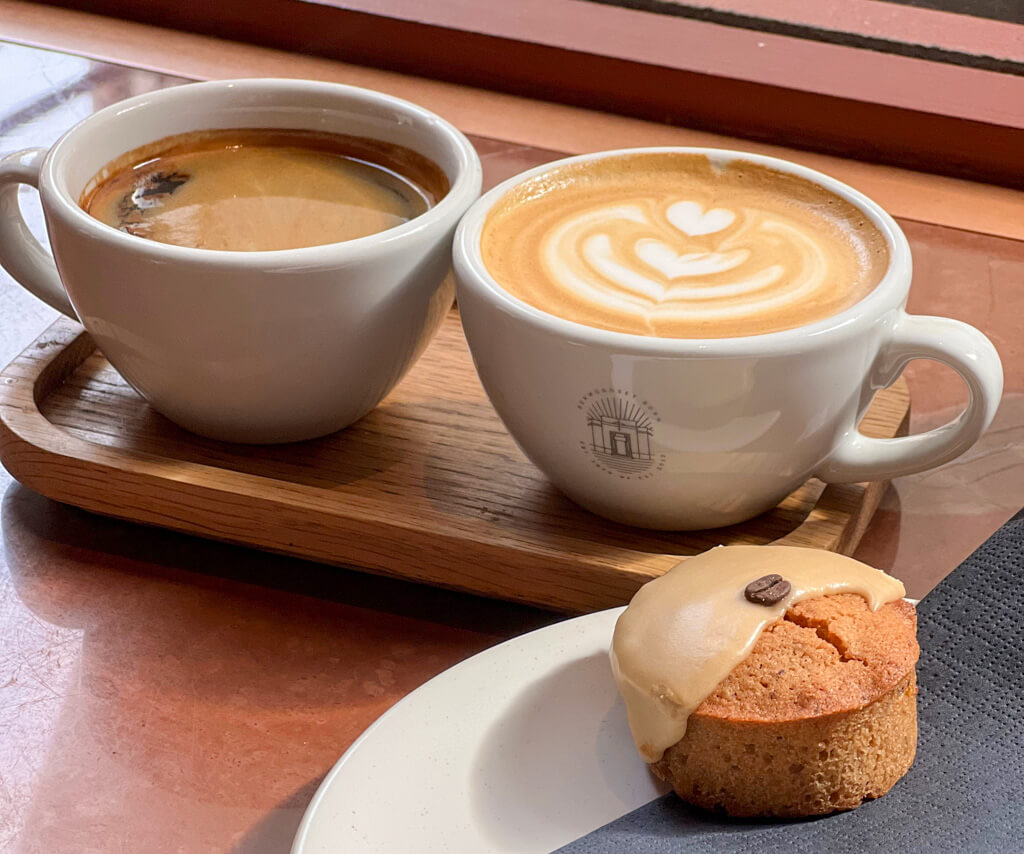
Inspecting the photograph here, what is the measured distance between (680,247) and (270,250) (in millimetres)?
263

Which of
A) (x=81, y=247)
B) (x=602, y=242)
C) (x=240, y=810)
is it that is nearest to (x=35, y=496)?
(x=81, y=247)

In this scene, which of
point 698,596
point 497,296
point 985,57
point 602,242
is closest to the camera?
point 698,596

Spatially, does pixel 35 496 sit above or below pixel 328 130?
below

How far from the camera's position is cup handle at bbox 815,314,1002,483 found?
2.37ft

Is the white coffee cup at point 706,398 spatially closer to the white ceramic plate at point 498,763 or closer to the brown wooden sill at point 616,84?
the white ceramic plate at point 498,763

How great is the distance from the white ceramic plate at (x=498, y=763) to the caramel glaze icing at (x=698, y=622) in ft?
0.12

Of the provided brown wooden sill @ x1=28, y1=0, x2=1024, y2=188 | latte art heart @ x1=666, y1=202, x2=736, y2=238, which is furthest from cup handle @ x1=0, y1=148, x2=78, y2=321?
brown wooden sill @ x1=28, y1=0, x2=1024, y2=188

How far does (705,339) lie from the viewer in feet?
2.24

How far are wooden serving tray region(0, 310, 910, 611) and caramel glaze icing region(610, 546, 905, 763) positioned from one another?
0.34 feet

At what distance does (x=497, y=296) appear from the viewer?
2.31ft

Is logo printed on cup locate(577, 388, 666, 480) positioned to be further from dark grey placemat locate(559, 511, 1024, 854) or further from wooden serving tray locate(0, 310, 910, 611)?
dark grey placemat locate(559, 511, 1024, 854)

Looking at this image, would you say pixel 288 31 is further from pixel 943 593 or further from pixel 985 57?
pixel 943 593

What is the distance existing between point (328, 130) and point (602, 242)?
244 mm

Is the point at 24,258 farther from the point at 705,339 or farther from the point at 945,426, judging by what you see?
the point at 945,426
